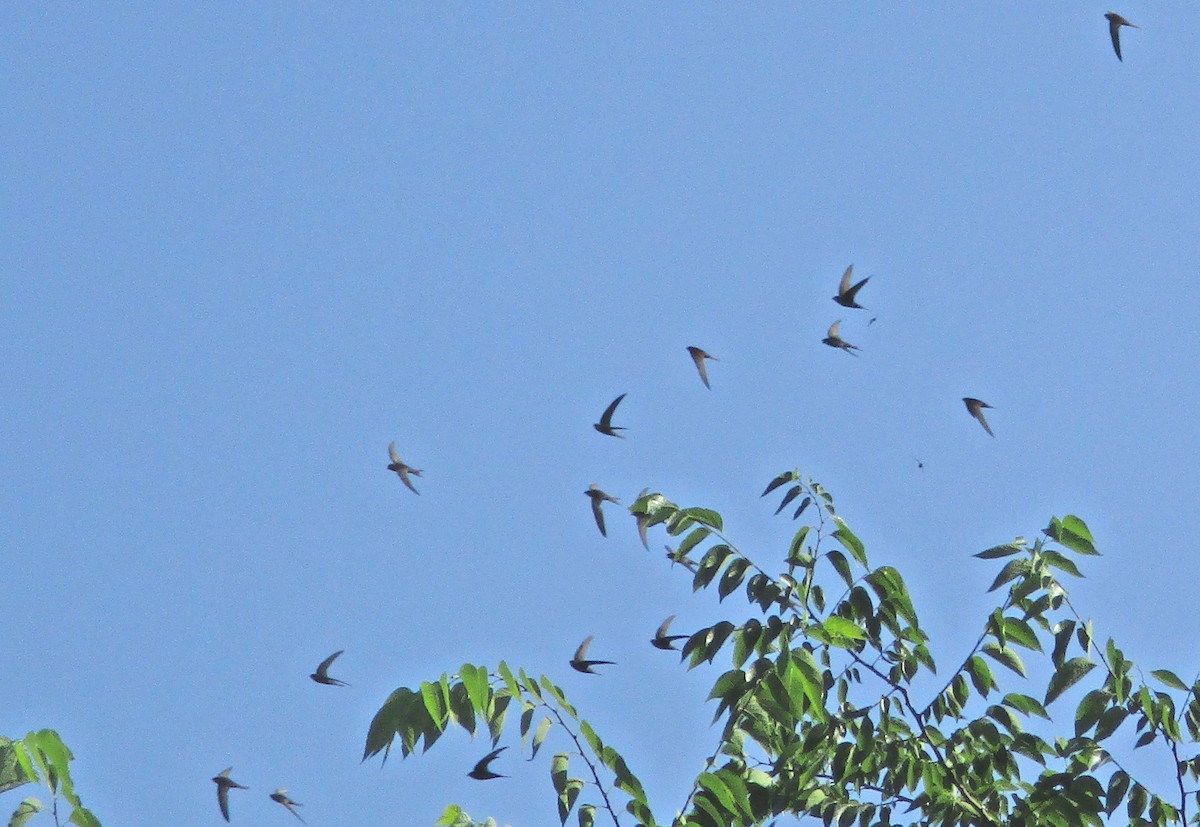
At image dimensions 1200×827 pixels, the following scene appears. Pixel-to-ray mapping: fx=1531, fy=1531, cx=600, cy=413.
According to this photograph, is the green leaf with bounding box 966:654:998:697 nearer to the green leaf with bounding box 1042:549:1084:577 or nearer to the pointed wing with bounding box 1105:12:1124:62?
the green leaf with bounding box 1042:549:1084:577

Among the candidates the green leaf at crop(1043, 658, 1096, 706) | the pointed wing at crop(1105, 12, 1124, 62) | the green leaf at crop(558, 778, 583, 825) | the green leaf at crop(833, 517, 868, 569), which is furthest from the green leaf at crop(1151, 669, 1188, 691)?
the pointed wing at crop(1105, 12, 1124, 62)

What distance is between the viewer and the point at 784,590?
566 cm

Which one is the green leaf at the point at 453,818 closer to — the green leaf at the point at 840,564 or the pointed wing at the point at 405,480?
the green leaf at the point at 840,564

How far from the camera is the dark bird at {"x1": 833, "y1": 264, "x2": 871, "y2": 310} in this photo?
8.29m

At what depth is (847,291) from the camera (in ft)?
27.3

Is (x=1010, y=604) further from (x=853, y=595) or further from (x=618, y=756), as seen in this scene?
(x=618, y=756)

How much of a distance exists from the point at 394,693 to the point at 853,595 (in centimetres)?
180

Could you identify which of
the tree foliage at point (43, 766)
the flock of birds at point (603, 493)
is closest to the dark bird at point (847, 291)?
the flock of birds at point (603, 493)

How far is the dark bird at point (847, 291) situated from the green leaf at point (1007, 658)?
2.97 meters

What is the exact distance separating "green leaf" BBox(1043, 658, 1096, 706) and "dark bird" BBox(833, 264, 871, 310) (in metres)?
3.18

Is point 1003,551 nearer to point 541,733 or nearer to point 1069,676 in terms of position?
point 1069,676

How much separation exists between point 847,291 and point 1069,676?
3319mm

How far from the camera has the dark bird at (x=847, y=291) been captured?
8289 millimetres

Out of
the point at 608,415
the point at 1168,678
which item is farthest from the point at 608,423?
the point at 1168,678
